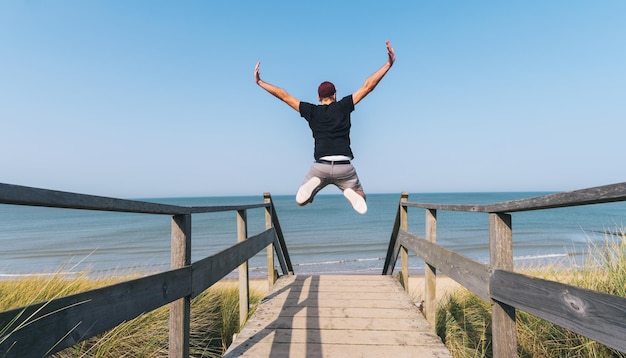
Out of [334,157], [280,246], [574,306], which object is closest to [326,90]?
[334,157]

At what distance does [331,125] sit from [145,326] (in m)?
2.94

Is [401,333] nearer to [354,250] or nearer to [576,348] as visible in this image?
[576,348]

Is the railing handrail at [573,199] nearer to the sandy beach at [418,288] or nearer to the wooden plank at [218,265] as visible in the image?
the wooden plank at [218,265]

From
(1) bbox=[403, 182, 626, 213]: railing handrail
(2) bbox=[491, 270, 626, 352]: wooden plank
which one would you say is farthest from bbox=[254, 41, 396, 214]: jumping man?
(2) bbox=[491, 270, 626, 352]: wooden plank

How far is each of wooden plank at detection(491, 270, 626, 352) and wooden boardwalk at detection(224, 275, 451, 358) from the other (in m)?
1.38

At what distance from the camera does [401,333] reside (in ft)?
12.3

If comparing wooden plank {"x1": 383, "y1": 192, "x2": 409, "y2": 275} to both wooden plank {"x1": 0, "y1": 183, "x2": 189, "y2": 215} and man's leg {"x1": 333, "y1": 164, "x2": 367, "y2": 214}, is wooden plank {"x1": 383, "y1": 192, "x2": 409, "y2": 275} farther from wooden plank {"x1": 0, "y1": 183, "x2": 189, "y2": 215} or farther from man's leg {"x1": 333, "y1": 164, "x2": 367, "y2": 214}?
wooden plank {"x1": 0, "y1": 183, "x2": 189, "y2": 215}

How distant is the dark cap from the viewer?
396 centimetres

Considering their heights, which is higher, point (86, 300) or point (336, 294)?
point (86, 300)

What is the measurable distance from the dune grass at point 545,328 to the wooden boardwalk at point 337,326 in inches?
21.9

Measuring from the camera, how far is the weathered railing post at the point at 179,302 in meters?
2.47

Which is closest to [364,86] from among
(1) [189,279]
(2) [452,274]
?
(2) [452,274]

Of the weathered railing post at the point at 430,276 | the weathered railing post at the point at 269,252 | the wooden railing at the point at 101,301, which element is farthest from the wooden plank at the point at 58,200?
the weathered railing post at the point at 269,252

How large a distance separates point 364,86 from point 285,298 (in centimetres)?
299
